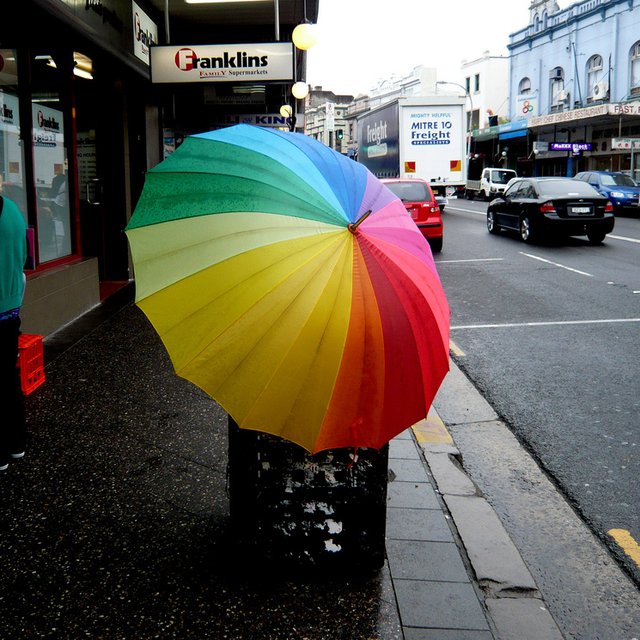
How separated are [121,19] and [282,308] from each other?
27.5 ft

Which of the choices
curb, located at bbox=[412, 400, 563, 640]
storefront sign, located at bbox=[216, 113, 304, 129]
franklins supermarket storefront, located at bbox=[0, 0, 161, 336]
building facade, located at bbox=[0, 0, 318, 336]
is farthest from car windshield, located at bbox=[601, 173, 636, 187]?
curb, located at bbox=[412, 400, 563, 640]

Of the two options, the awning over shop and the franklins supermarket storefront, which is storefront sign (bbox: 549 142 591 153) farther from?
the franklins supermarket storefront

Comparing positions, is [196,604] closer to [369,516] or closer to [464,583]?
[369,516]

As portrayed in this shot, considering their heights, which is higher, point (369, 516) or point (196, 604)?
point (369, 516)

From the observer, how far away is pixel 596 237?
1711 centimetres

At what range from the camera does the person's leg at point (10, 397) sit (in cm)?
422

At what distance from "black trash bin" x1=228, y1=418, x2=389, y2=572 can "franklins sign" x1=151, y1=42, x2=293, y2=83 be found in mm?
7106

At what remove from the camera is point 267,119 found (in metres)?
15.3

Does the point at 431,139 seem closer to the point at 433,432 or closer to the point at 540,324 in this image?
the point at 540,324

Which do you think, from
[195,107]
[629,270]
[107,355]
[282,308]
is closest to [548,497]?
[282,308]

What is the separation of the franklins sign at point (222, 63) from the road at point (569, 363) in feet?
13.2

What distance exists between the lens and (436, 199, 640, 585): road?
4.46m

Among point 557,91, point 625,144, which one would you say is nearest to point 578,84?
point 557,91

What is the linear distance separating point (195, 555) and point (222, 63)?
288 inches
